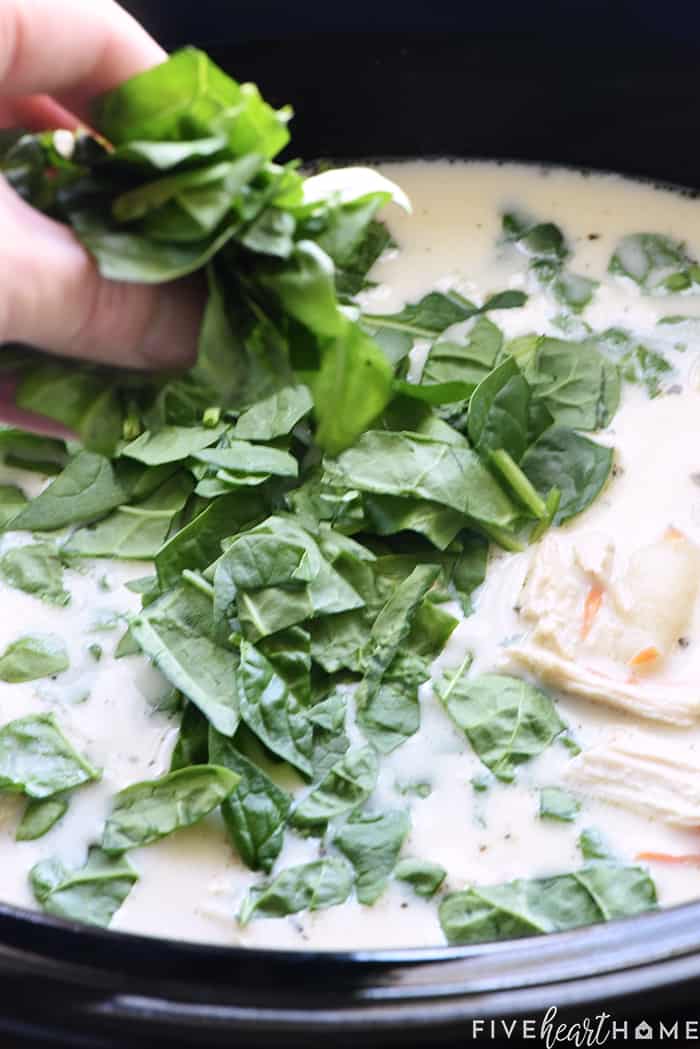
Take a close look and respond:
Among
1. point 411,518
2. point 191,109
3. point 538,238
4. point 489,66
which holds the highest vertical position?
point 191,109

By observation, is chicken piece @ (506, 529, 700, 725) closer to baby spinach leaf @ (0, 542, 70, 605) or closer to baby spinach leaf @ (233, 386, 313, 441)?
baby spinach leaf @ (233, 386, 313, 441)

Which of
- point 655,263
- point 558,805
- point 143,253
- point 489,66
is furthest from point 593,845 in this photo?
point 489,66

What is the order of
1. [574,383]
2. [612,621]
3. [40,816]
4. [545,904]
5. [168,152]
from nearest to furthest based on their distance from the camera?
1. [168,152]
2. [545,904]
3. [40,816]
4. [612,621]
5. [574,383]

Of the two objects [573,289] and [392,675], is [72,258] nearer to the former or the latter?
[392,675]

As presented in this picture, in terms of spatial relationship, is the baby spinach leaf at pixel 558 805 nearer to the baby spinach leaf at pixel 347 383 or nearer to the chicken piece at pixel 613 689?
the chicken piece at pixel 613 689

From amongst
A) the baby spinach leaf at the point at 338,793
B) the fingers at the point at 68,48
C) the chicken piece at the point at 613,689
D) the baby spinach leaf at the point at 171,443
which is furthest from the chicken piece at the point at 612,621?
the fingers at the point at 68,48

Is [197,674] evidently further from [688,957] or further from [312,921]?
[688,957]

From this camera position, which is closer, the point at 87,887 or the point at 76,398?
the point at 76,398
